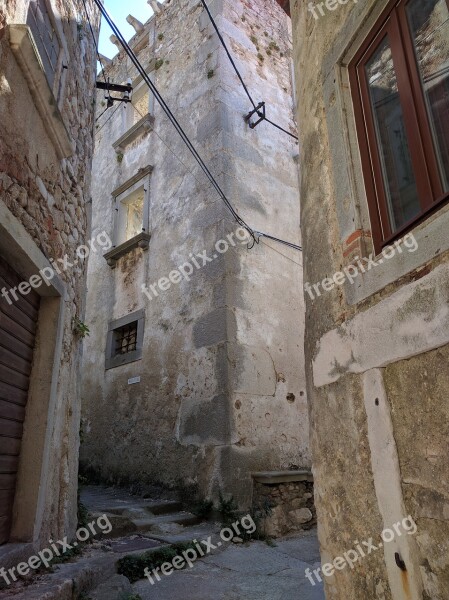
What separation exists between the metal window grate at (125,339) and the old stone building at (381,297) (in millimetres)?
5477

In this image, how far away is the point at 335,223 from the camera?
2.51 m

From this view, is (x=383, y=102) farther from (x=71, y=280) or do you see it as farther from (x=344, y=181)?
(x=71, y=280)

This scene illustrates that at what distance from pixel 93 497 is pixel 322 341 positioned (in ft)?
17.0

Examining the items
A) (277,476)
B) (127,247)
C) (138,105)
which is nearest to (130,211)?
(127,247)

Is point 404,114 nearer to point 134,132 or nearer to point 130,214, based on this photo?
point 130,214

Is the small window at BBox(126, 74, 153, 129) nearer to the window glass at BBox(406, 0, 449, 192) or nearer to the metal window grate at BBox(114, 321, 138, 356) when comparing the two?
the metal window grate at BBox(114, 321, 138, 356)

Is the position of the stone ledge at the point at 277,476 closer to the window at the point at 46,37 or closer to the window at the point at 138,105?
the window at the point at 46,37

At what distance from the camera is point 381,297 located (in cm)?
201

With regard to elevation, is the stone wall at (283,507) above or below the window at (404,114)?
below

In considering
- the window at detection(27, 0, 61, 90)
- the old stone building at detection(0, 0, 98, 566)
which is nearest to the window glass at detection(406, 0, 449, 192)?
the old stone building at detection(0, 0, 98, 566)

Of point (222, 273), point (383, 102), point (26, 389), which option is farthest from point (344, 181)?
point (222, 273)

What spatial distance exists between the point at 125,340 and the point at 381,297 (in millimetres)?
6600

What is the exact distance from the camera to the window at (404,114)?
193 cm

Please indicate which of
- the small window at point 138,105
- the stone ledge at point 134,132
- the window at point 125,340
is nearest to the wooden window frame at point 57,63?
the window at point 125,340
